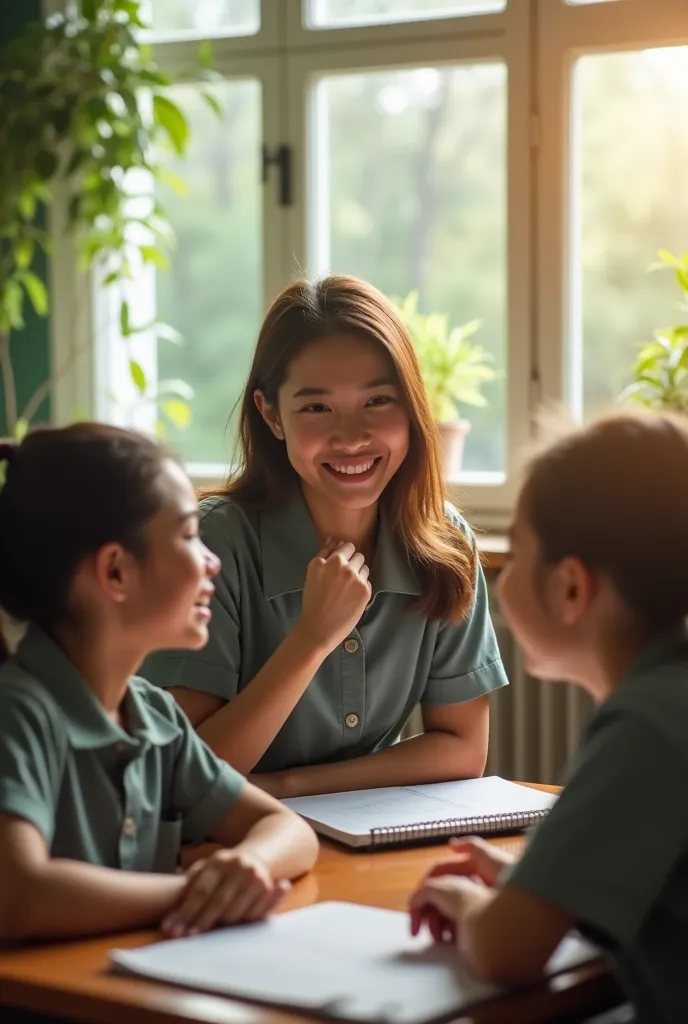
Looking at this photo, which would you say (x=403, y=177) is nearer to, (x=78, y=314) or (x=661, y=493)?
(x=78, y=314)

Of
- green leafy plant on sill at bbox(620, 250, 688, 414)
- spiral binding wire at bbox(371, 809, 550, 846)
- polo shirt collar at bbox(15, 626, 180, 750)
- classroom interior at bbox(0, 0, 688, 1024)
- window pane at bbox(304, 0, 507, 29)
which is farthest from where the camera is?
window pane at bbox(304, 0, 507, 29)

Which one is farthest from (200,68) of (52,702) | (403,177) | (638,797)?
(638,797)

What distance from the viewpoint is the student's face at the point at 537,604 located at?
125 centimetres

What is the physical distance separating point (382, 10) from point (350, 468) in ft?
6.42

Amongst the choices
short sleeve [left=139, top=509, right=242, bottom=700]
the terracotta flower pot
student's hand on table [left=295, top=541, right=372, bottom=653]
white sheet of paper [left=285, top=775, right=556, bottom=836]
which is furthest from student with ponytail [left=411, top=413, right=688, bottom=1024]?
the terracotta flower pot

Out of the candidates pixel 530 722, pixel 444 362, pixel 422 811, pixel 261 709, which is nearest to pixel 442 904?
pixel 422 811

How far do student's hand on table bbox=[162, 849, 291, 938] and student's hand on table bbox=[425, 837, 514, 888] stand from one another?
16 cm

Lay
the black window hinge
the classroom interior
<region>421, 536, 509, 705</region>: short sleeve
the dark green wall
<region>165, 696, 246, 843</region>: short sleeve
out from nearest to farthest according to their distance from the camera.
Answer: <region>165, 696, 246, 843</region>: short sleeve
<region>421, 536, 509, 705</region>: short sleeve
the classroom interior
the black window hinge
the dark green wall

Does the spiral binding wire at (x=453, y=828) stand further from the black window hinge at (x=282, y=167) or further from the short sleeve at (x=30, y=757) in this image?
the black window hinge at (x=282, y=167)

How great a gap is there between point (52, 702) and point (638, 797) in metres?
0.55

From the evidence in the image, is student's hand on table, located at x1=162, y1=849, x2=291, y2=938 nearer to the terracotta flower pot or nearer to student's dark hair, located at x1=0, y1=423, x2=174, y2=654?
student's dark hair, located at x1=0, y1=423, x2=174, y2=654

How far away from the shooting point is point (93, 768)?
1.38 metres

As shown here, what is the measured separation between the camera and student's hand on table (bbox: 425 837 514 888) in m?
1.39

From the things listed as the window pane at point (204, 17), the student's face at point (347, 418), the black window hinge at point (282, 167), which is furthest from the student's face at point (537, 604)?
the window pane at point (204, 17)
